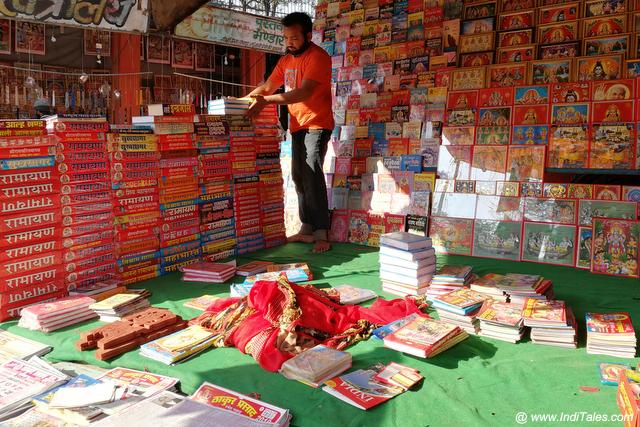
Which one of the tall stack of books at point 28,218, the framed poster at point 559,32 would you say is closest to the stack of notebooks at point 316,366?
the tall stack of books at point 28,218

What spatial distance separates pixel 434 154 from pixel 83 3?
339cm

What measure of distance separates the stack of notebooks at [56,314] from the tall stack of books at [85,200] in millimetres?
372

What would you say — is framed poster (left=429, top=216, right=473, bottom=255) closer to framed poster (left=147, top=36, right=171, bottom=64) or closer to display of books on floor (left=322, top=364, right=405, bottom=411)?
display of books on floor (left=322, top=364, right=405, bottom=411)

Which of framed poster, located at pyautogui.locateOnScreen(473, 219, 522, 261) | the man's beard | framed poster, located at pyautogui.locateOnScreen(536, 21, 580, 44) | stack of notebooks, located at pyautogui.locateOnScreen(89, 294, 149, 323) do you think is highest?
framed poster, located at pyautogui.locateOnScreen(536, 21, 580, 44)

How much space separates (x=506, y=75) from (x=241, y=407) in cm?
381

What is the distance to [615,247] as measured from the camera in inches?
154

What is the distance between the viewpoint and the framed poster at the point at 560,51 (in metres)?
4.41

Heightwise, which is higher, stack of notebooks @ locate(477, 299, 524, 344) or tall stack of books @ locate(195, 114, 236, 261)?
tall stack of books @ locate(195, 114, 236, 261)

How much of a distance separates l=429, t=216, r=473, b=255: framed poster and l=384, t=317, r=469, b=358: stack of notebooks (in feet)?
6.36

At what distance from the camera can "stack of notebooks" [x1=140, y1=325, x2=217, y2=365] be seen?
8.12 feet

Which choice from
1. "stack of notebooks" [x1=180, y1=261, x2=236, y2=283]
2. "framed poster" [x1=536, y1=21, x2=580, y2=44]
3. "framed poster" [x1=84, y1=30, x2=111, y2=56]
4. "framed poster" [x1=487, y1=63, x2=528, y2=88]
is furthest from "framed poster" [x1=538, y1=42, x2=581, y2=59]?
"framed poster" [x1=84, y1=30, x2=111, y2=56]

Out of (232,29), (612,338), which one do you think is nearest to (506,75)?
(612,338)

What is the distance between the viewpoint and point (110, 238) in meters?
3.63

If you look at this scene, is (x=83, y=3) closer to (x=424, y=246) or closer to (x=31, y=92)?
(x=31, y=92)
